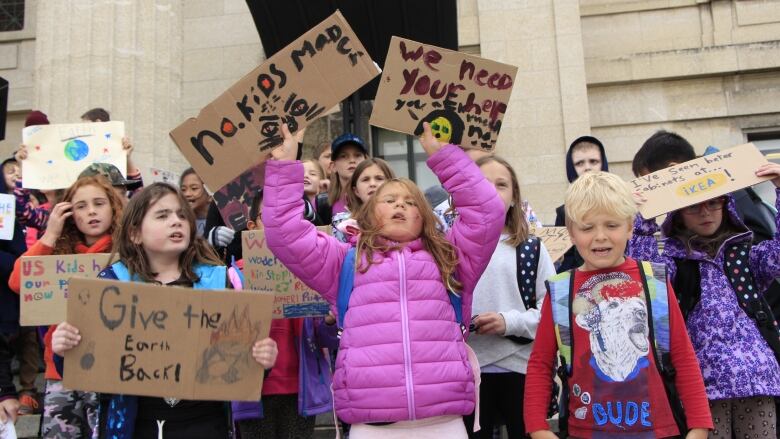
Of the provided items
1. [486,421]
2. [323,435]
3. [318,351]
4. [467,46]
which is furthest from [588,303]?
[467,46]

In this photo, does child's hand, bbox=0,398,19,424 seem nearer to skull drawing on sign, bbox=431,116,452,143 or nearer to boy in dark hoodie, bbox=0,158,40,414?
boy in dark hoodie, bbox=0,158,40,414

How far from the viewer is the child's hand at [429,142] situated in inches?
138

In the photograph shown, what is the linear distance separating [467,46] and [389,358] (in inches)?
298

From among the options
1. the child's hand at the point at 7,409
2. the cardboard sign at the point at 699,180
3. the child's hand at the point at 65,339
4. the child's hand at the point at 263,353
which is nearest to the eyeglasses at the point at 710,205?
the cardboard sign at the point at 699,180

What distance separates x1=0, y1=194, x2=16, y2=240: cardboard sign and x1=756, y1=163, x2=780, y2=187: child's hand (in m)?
4.29

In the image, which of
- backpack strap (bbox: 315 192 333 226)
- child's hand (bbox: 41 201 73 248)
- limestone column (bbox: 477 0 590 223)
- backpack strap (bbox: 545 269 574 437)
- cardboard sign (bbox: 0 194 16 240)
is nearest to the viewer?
backpack strap (bbox: 545 269 574 437)

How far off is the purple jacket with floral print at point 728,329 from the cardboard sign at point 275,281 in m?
1.76

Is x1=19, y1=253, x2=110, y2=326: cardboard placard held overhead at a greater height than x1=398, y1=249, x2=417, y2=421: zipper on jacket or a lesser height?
greater

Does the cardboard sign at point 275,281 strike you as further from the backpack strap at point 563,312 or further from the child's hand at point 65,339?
the backpack strap at point 563,312

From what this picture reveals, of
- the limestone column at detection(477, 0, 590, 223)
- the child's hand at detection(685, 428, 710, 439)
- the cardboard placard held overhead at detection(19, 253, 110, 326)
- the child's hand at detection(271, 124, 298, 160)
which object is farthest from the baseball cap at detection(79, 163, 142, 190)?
the limestone column at detection(477, 0, 590, 223)

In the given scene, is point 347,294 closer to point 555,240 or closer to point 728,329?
point 728,329

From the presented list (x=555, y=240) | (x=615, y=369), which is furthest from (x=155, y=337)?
(x=555, y=240)

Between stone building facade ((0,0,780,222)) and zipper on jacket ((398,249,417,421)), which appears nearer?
zipper on jacket ((398,249,417,421))

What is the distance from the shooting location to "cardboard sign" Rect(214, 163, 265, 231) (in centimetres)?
464
